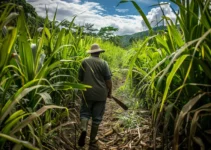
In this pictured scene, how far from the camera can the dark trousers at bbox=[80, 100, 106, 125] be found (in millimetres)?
3707

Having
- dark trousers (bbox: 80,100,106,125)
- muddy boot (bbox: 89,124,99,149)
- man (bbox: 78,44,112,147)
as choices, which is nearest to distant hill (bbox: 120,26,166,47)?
man (bbox: 78,44,112,147)

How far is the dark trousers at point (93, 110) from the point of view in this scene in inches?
146

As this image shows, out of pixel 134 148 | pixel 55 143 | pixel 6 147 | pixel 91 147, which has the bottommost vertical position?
pixel 91 147

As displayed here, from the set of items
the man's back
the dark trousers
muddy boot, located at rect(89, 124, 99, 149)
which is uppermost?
the man's back

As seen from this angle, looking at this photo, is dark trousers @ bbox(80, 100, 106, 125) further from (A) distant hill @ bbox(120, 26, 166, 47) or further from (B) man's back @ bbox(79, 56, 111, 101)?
(A) distant hill @ bbox(120, 26, 166, 47)

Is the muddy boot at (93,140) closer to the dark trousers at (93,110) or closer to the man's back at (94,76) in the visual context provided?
the dark trousers at (93,110)

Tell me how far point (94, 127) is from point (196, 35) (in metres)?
2.36

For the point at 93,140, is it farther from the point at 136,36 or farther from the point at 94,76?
the point at 136,36

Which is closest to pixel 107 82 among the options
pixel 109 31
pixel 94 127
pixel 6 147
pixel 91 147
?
pixel 94 127

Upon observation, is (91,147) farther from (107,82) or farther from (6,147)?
(6,147)

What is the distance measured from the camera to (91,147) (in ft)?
11.4

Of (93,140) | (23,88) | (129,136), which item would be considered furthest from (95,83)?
(23,88)

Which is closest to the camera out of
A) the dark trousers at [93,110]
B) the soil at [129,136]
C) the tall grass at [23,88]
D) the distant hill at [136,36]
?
the tall grass at [23,88]

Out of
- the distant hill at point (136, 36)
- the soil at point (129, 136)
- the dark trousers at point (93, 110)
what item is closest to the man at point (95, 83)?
the dark trousers at point (93, 110)
